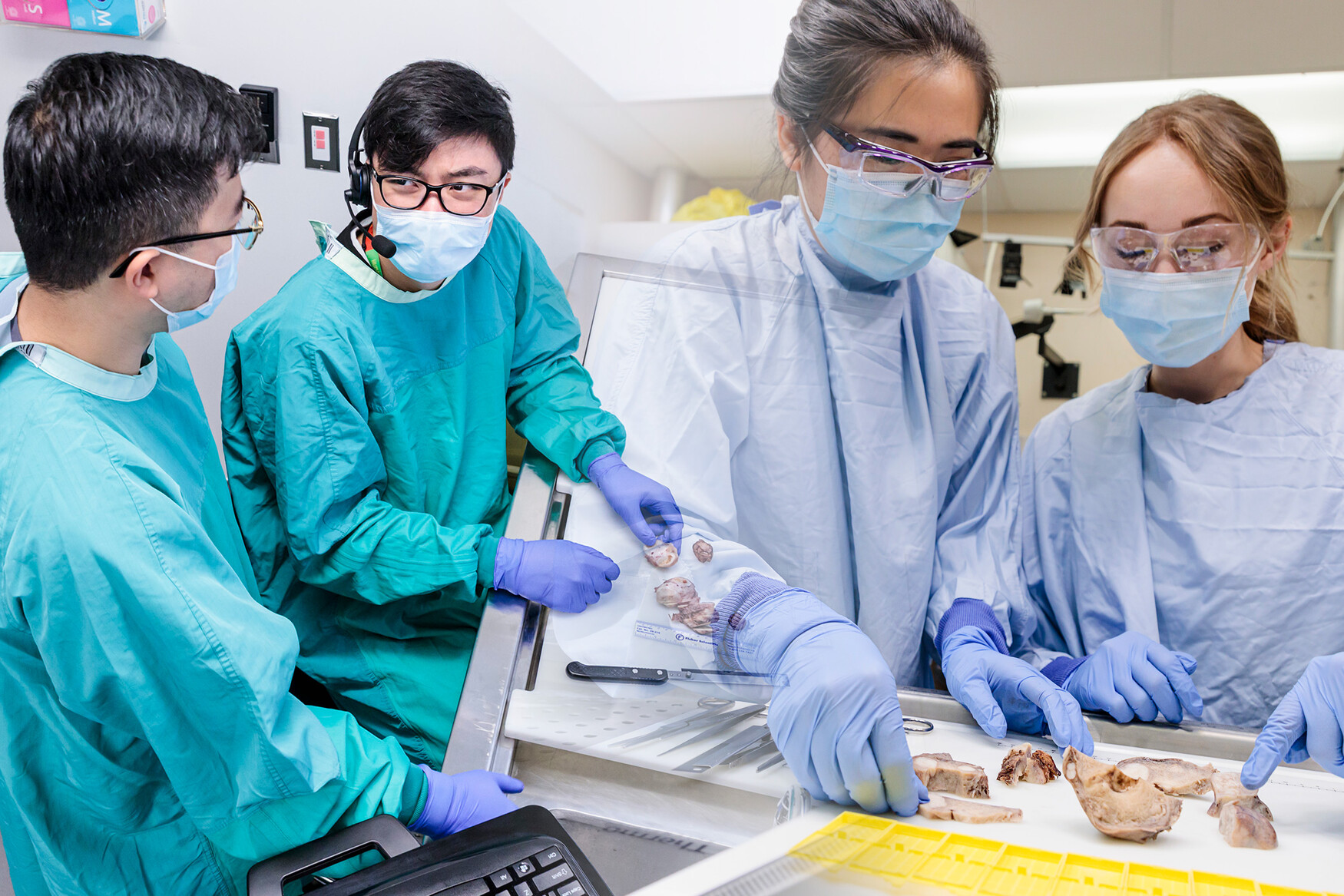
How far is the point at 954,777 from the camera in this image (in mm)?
805

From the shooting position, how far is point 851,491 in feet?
3.67

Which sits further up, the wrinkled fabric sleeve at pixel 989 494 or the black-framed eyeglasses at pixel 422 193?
the black-framed eyeglasses at pixel 422 193

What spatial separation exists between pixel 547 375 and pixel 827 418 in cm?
46

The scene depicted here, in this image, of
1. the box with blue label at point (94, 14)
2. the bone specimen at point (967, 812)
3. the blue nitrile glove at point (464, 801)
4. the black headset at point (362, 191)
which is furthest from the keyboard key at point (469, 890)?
the box with blue label at point (94, 14)

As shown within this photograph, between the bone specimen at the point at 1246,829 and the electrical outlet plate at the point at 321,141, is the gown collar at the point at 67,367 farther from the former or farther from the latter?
the bone specimen at the point at 1246,829

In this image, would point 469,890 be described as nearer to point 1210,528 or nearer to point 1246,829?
point 1246,829

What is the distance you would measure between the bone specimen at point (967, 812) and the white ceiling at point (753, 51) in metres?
0.82

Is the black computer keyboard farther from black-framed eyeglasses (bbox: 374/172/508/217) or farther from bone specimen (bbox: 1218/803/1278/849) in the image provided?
black-framed eyeglasses (bbox: 374/172/508/217)

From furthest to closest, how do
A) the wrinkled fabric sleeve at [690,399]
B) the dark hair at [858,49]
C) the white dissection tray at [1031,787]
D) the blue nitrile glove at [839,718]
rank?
1. the wrinkled fabric sleeve at [690,399]
2. the dark hair at [858,49]
3. the blue nitrile glove at [839,718]
4. the white dissection tray at [1031,787]

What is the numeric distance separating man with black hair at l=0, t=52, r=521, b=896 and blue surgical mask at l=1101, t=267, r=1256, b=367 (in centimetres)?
103

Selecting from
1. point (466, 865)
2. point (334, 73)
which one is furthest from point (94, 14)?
point (466, 865)

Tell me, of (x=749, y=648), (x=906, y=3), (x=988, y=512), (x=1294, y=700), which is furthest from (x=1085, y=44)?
(x=749, y=648)

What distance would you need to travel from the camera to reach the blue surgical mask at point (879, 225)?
1.02 m

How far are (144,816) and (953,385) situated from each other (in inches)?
45.5
